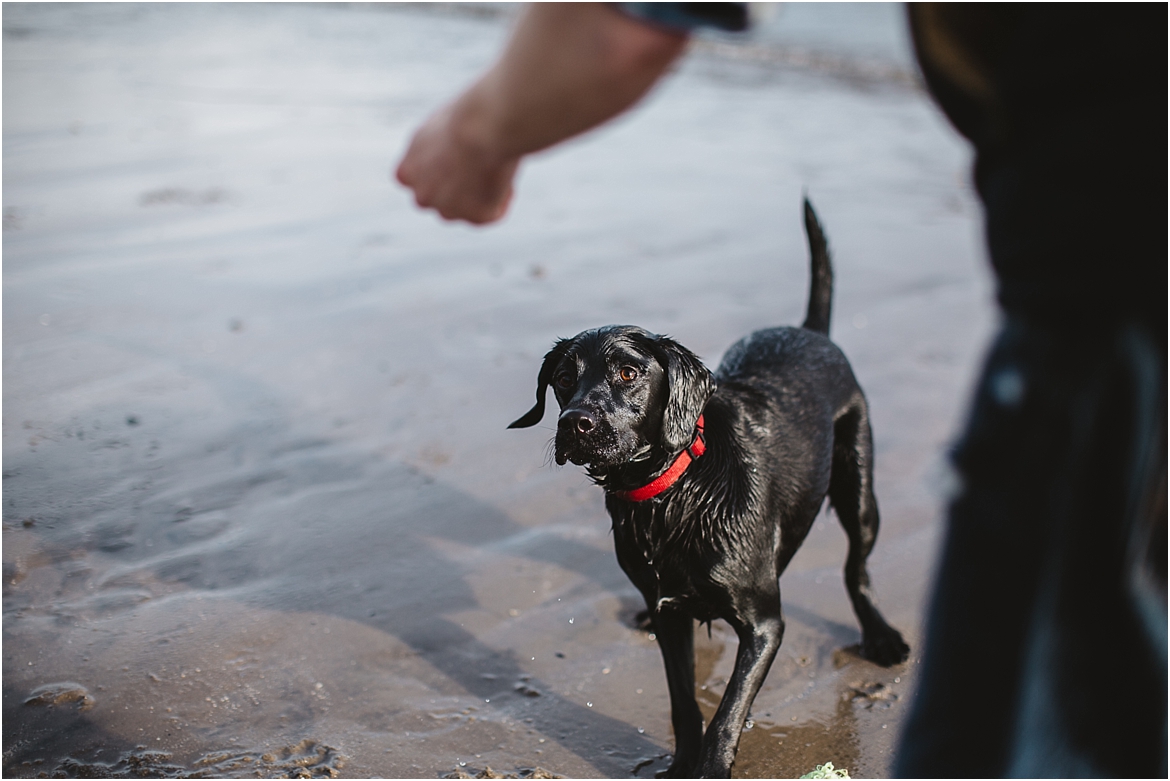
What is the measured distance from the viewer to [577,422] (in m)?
2.32

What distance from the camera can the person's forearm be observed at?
103cm

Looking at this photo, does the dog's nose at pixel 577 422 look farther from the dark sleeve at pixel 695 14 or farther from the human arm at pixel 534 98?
the dark sleeve at pixel 695 14

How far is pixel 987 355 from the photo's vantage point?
3.52 feet

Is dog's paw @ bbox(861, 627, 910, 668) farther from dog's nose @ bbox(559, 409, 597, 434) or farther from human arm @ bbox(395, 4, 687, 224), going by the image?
human arm @ bbox(395, 4, 687, 224)

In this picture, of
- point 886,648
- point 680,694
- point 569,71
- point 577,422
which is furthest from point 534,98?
point 886,648

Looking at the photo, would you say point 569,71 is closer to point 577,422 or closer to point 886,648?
point 577,422

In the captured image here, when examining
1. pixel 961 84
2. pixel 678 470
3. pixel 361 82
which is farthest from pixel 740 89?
pixel 961 84

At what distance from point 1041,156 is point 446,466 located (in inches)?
143

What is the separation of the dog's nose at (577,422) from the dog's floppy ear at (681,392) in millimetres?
228

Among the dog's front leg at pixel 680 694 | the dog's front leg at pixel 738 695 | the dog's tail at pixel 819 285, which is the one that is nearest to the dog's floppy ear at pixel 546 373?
the dog's front leg at pixel 680 694

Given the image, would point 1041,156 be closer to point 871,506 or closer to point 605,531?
point 871,506

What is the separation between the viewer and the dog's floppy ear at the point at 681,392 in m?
2.46

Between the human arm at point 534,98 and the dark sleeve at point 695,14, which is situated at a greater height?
the dark sleeve at point 695,14

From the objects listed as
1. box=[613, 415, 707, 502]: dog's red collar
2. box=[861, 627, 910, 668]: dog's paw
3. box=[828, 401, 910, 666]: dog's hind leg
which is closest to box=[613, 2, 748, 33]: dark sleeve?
box=[613, 415, 707, 502]: dog's red collar
